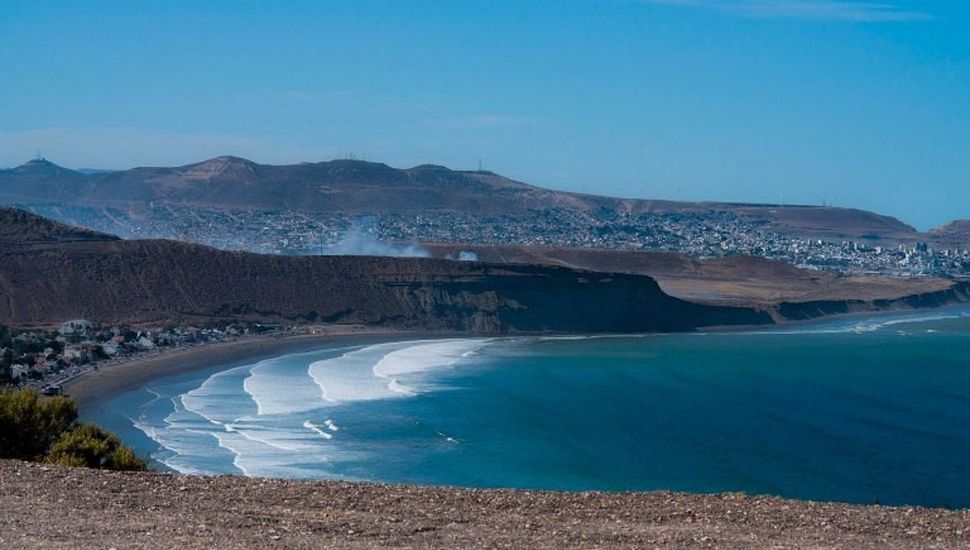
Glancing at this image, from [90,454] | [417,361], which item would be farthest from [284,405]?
[90,454]

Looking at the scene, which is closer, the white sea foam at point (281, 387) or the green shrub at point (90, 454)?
the green shrub at point (90, 454)

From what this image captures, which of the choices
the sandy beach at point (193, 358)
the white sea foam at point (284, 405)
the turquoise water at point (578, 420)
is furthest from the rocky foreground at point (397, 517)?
the sandy beach at point (193, 358)

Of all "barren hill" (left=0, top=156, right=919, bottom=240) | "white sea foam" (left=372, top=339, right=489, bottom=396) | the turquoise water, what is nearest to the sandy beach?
the turquoise water

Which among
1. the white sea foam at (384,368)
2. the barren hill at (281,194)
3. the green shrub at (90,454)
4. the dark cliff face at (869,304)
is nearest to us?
the green shrub at (90,454)

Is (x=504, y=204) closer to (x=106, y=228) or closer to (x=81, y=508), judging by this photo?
(x=106, y=228)

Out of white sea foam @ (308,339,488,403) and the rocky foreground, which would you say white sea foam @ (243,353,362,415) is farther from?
the rocky foreground

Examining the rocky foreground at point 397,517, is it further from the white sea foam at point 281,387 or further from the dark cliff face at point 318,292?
the dark cliff face at point 318,292
